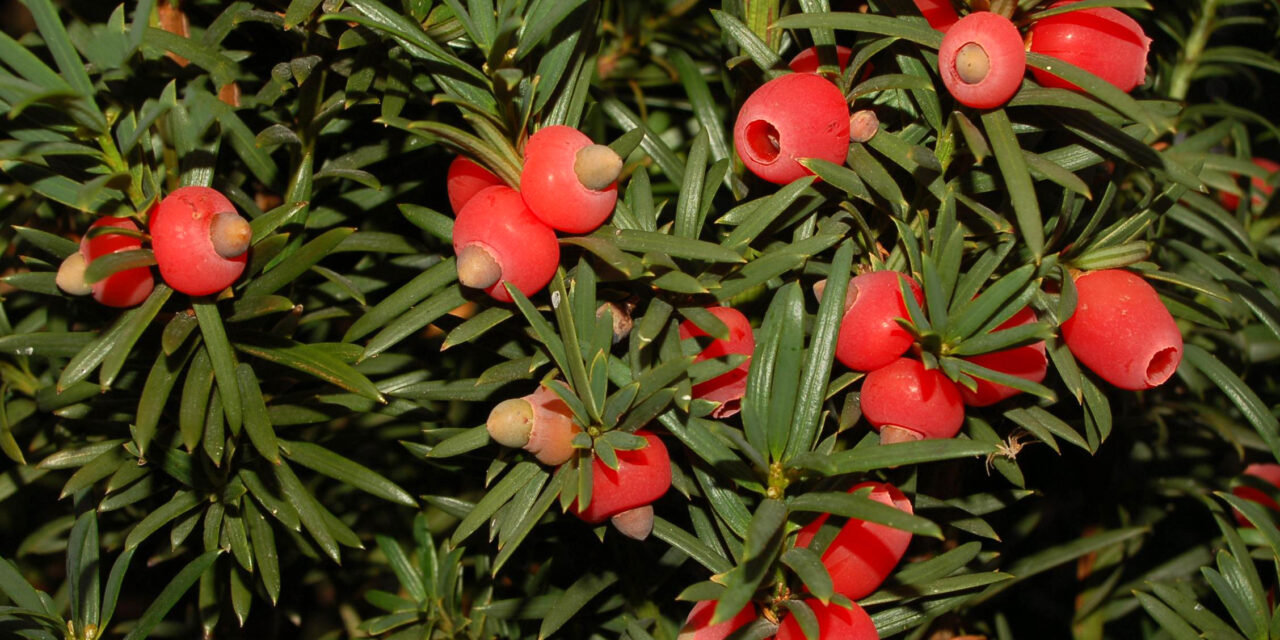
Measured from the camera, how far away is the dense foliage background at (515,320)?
2.06ft

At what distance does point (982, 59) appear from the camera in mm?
600

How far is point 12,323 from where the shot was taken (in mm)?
845

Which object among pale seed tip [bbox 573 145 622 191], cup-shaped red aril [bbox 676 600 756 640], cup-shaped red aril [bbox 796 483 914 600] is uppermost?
pale seed tip [bbox 573 145 622 191]

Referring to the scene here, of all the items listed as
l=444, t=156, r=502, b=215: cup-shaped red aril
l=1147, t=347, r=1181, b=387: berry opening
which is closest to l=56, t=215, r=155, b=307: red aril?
l=444, t=156, r=502, b=215: cup-shaped red aril

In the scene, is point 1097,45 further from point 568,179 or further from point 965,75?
point 568,179

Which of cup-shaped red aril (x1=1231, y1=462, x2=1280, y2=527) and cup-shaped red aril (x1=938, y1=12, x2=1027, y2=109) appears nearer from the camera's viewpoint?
cup-shaped red aril (x1=938, y1=12, x2=1027, y2=109)

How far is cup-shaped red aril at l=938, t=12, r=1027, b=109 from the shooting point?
60 cm

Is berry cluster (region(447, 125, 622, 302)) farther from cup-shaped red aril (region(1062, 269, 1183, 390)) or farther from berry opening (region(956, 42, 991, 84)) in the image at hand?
cup-shaped red aril (region(1062, 269, 1183, 390))

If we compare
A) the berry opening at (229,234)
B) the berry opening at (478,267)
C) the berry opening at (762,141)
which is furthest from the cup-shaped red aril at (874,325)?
the berry opening at (229,234)

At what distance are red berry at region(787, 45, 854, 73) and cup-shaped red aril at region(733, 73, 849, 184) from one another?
0.04 metres

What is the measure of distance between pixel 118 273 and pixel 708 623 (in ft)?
1.59

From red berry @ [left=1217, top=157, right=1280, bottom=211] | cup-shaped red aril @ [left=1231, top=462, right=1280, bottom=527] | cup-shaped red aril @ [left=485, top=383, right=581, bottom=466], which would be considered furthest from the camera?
red berry @ [left=1217, top=157, right=1280, bottom=211]

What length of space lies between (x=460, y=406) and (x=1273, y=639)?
0.73 metres

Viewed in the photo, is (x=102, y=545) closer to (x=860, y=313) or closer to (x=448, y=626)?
(x=448, y=626)
